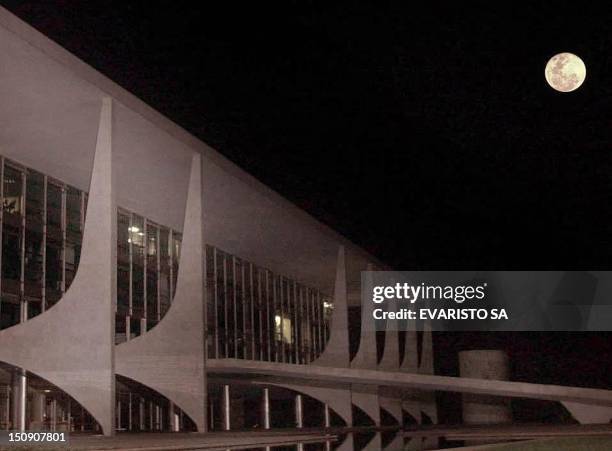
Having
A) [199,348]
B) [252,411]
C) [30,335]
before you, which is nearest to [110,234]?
[30,335]

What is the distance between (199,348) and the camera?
13391 millimetres

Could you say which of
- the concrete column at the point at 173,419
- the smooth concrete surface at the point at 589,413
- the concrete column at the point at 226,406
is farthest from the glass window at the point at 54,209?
the smooth concrete surface at the point at 589,413

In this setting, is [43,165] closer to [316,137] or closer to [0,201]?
[0,201]

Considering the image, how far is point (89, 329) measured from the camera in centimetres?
1023

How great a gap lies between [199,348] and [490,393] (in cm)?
515

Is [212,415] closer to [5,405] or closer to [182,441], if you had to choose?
[5,405]

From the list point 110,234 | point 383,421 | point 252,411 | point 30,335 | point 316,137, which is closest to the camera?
point 30,335

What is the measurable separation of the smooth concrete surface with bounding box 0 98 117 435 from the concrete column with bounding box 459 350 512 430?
5.80 m

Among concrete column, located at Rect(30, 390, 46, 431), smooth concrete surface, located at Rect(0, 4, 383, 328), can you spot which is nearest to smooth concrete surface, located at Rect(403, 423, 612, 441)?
smooth concrete surface, located at Rect(0, 4, 383, 328)

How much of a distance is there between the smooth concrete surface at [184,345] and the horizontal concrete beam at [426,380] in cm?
89

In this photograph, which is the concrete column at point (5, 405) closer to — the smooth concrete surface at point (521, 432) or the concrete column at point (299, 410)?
the smooth concrete surface at point (521, 432)

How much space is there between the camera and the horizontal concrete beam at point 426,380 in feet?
44.6

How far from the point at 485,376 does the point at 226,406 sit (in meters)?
6.87

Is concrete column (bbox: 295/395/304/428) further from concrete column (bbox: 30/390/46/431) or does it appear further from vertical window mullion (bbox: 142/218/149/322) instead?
concrete column (bbox: 30/390/46/431)
